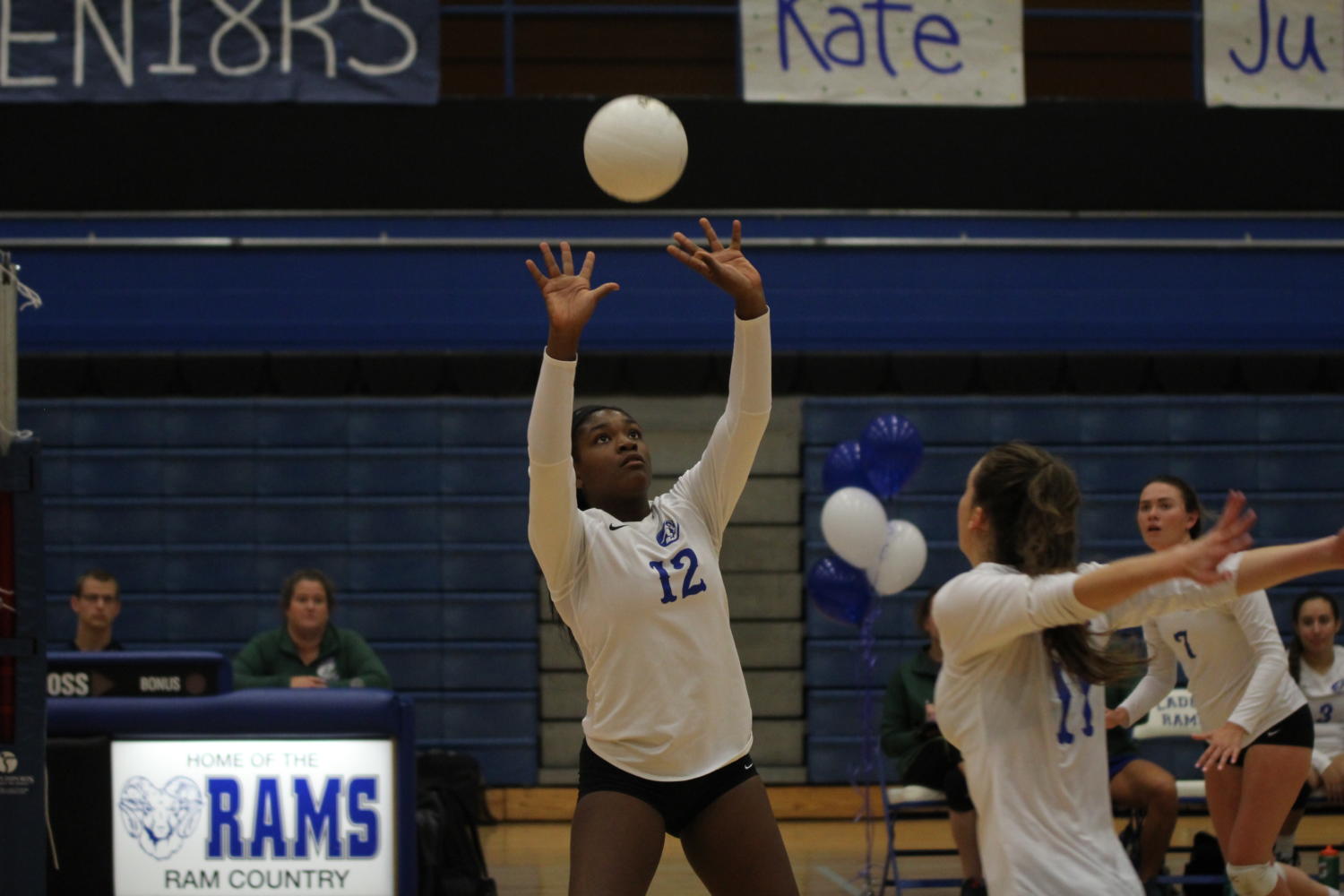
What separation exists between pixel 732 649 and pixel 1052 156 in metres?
6.70

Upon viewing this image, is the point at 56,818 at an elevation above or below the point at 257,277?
below

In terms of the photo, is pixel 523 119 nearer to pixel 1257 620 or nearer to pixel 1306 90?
pixel 1306 90

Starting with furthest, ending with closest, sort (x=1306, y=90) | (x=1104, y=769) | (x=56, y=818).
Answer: (x=1306, y=90) → (x=56, y=818) → (x=1104, y=769)

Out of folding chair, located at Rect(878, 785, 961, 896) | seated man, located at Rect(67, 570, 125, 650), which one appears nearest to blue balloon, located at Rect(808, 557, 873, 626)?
folding chair, located at Rect(878, 785, 961, 896)

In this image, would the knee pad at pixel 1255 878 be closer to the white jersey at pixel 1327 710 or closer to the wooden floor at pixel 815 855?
the wooden floor at pixel 815 855

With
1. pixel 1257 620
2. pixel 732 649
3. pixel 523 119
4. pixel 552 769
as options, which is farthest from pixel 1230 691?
pixel 523 119

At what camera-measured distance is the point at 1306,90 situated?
876 centimetres

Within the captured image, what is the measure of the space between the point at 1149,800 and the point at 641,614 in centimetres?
384

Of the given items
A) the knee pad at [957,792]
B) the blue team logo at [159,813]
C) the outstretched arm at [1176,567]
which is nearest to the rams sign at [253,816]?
the blue team logo at [159,813]

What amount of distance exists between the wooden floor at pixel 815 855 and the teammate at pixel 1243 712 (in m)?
2.16

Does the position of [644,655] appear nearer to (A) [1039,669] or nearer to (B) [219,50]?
(A) [1039,669]

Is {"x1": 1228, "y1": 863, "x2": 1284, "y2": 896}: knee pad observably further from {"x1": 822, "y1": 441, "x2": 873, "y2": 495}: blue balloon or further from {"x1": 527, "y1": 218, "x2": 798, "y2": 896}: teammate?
{"x1": 822, "y1": 441, "x2": 873, "y2": 495}: blue balloon

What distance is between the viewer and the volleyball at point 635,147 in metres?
4.09

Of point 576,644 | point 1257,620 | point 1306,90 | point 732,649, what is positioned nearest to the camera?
point 732,649
